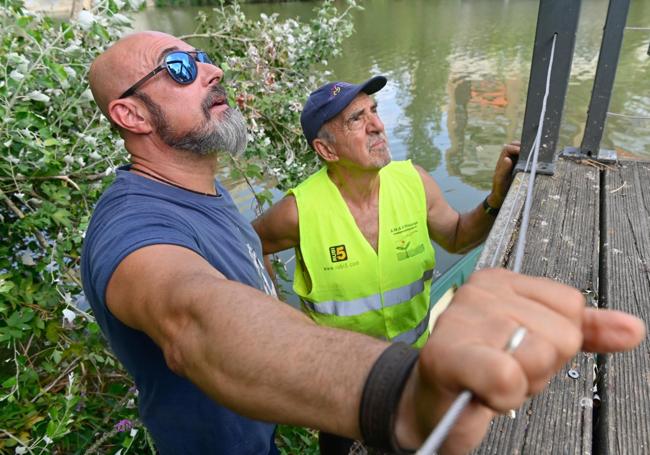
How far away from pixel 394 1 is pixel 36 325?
34.9 m

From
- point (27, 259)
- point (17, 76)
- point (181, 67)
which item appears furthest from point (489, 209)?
point (27, 259)

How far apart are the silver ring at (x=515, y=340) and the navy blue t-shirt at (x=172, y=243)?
0.83m

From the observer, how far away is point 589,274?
5.53ft

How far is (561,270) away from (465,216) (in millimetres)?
917

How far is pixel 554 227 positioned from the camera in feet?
6.43

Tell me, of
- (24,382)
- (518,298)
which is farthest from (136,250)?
(24,382)

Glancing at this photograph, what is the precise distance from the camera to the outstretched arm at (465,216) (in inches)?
97.6

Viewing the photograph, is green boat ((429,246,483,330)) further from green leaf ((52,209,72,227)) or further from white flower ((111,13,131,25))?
white flower ((111,13,131,25))

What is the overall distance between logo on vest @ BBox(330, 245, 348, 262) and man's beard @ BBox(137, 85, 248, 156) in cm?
68

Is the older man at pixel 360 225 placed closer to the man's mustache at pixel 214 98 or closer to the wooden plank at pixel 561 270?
the wooden plank at pixel 561 270

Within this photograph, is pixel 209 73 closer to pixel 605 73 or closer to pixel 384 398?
pixel 384 398

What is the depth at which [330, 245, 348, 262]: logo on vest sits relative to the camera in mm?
2238

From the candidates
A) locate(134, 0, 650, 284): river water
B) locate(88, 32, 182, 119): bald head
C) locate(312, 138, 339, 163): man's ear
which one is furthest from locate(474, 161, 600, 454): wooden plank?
locate(134, 0, 650, 284): river water

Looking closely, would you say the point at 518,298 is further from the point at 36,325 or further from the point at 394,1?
the point at 394,1
